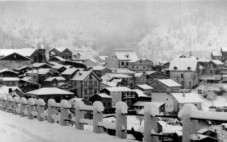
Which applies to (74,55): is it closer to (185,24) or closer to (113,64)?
(113,64)

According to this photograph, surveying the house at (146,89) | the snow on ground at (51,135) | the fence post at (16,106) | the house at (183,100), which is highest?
the house at (146,89)

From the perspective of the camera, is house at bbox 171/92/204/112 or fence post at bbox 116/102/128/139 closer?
fence post at bbox 116/102/128/139

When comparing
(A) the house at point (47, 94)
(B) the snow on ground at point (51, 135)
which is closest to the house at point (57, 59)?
(A) the house at point (47, 94)

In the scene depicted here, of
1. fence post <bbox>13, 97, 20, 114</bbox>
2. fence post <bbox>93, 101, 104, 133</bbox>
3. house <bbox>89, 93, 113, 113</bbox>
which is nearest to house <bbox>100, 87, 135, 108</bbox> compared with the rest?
house <bbox>89, 93, 113, 113</bbox>

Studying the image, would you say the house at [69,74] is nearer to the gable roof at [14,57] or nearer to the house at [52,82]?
the house at [52,82]

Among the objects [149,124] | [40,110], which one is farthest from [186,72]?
[149,124]

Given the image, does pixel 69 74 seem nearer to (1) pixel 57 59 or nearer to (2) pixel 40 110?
(1) pixel 57 59

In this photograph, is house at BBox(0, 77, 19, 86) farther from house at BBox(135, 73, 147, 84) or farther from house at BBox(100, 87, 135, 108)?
house at BBox(135, 73, 147, 84)
